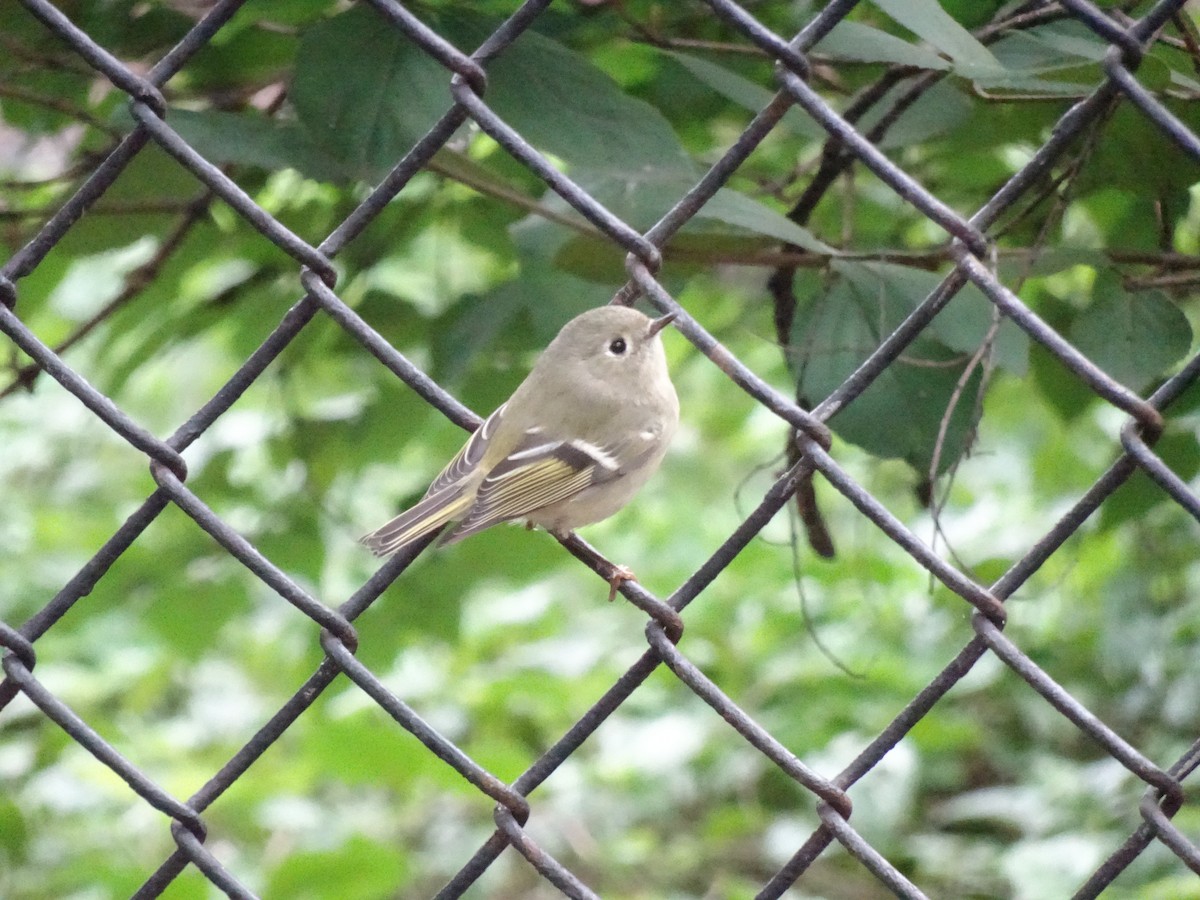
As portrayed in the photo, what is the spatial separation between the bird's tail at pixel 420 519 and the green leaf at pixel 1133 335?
0.79m

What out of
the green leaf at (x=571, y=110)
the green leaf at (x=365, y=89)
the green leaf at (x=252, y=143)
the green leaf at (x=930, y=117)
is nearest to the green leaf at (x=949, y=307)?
the green leaf at (x=930, y=117)

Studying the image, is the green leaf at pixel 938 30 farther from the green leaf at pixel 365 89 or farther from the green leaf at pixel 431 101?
the green leaf at pixel 365 89

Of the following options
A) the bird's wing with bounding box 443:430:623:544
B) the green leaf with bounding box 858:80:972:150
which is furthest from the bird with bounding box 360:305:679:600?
the green leaf with bounding box 858:80:972:150

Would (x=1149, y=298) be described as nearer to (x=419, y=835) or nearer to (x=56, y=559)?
(x=419, y=835)

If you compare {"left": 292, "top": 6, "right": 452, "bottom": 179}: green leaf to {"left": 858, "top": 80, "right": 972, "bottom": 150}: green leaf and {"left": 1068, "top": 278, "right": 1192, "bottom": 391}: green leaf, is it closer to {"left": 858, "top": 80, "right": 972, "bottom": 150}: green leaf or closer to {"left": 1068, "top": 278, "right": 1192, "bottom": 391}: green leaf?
{"left": 858, "top": 80, "right": 972, "bottom": 150}: green leaf

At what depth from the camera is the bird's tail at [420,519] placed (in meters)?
1.75

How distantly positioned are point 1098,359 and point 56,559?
11.7 ft

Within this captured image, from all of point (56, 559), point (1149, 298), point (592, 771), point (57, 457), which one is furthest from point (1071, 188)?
point (57, 457)

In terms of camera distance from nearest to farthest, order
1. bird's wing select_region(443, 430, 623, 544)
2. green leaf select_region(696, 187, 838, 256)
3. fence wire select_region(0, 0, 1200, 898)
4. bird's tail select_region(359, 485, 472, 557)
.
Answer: fence wire select_region(0, 0, 1200, 898) < green leaf select_region(696, 187, 838, 256) < bird's tail select_region(359, 485, 472, 557) < bird's wing select_region(443, 430, 623, 544)

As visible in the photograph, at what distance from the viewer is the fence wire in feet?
3.31

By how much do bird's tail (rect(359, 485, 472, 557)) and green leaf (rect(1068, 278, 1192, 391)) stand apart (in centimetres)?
79

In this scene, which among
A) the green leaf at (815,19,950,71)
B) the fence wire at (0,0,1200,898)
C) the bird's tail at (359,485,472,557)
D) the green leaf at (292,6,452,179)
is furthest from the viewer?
the bird's tail at (359,485,472,557)

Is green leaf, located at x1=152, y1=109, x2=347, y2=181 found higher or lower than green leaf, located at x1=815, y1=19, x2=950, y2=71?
higher

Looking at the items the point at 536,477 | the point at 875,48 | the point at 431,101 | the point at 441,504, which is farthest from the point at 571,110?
the point at 536,477
